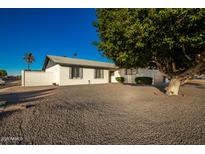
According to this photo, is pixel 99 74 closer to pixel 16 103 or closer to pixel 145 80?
pixel 145 80

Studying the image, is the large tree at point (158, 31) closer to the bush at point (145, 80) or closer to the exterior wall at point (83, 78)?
the exterior wall at point (83, 78)

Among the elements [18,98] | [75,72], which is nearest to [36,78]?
[75,72]

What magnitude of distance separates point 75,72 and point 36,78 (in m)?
5.04

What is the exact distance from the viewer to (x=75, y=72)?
17500 millimetres

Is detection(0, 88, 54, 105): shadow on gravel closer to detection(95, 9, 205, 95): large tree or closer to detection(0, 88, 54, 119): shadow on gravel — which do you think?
detection(0, 88, 54, 119): shadow on gravel

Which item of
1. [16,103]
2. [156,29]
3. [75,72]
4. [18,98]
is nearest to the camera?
[156,29]

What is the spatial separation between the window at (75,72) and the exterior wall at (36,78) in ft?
9.04

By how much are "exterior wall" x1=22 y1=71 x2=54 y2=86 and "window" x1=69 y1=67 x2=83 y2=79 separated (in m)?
2.75

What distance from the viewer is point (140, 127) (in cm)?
358

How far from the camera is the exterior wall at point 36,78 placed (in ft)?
53.2
